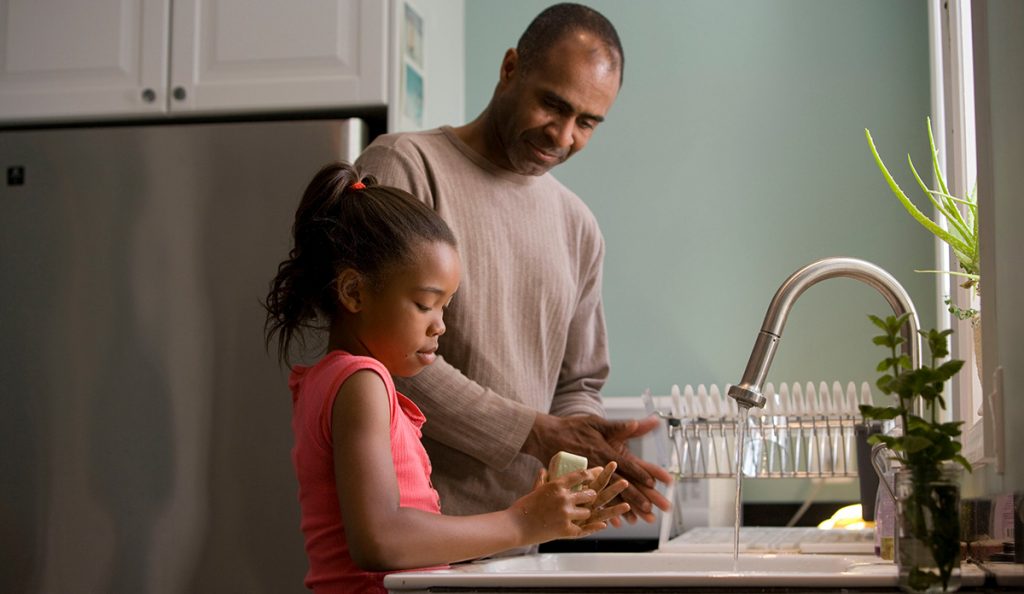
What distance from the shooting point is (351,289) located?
4.00ft

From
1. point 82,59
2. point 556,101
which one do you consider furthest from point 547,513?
point 82,59

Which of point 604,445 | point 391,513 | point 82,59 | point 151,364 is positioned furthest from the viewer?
point 82,59

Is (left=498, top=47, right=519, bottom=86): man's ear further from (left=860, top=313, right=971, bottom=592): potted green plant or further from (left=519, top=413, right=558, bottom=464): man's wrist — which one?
(left=860, top=313, right=971, bottom=592): potted green plant

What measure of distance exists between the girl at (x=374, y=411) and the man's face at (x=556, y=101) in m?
0.48

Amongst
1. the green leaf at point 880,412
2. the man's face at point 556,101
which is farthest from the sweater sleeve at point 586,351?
the green leaf at point 880,412

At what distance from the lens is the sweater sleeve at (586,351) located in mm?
1918

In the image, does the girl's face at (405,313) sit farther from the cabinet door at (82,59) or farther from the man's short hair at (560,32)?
the cabinet door at (82,59)

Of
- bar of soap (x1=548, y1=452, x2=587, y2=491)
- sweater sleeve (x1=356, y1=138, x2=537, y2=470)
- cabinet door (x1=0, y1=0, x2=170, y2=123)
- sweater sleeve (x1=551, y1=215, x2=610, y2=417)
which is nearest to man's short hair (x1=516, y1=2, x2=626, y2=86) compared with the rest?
sweater sleeve (x1=551, y1=215, x2=610, y2=417)

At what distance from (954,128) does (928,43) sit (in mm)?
1013

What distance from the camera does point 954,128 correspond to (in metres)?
1.86

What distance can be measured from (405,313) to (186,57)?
1.52 metres

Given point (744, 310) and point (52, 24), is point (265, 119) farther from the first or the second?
point (744, 310)

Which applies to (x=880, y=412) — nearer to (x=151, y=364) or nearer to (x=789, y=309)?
(x=789, y=309)

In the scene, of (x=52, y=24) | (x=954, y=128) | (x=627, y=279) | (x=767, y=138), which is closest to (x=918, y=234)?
(x=767, y=138)
